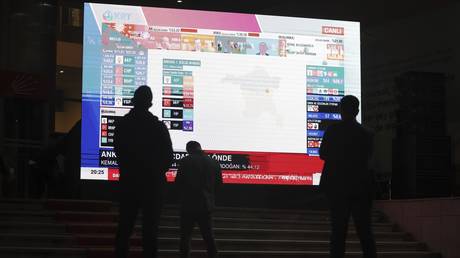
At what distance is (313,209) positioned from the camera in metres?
11.7

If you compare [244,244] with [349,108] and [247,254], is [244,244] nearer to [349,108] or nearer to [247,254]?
[247,254]

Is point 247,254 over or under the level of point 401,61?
under

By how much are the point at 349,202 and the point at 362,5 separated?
11018 mm

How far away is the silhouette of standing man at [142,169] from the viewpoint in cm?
561

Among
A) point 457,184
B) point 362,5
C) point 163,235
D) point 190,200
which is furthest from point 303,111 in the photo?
point 362,5

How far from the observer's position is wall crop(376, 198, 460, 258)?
380 inches

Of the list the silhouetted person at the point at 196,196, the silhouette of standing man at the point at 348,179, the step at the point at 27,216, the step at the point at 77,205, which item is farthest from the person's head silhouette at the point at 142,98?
the step at the point at 77,205

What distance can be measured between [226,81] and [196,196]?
3.33 m

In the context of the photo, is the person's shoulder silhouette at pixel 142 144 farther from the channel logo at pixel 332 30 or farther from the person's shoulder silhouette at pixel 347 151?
the channel logo at pixel 332 30

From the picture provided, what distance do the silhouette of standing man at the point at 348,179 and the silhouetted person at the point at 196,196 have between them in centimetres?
200

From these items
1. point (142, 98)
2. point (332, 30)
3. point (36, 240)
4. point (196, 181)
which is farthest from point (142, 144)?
point (332, 30)

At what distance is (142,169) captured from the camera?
18.7 feet

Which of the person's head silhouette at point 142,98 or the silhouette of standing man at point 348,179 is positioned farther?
the person's head silhouette at point 142,98

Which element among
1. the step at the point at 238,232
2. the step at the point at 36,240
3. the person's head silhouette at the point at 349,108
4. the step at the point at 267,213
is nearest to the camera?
the person's head silhouette at the point at 349,108
